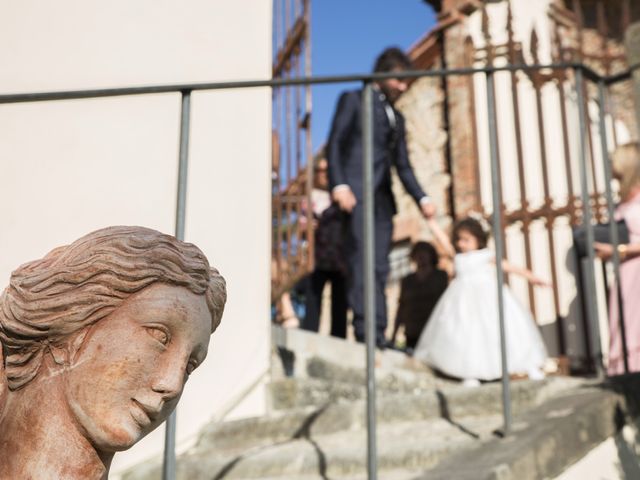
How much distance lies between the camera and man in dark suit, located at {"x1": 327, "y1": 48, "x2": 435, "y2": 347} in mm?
4922

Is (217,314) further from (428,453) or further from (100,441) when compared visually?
(428,453)

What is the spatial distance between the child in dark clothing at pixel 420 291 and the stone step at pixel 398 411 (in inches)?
101

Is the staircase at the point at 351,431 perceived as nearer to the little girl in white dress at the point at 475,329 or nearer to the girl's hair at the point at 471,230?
the little girl in white dress at the point at 475,329

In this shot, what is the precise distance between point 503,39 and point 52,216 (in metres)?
6.93

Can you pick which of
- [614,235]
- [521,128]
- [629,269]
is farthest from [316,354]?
[521,128]

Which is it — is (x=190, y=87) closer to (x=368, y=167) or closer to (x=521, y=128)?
(x=368, y=167)

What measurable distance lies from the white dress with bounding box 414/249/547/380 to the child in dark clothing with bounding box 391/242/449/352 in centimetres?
95

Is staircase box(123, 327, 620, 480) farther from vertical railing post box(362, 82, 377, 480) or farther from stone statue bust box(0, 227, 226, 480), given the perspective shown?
stone statue bust box(0, 227, 226, 480)

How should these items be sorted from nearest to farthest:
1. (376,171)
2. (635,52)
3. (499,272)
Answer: (499,272)
(635,52)
(376,171)

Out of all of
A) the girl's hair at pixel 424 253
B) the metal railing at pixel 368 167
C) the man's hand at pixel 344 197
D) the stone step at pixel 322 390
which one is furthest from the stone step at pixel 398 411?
the girl's hair at pixel 424 253

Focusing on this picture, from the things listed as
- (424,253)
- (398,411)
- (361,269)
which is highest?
(424,253)

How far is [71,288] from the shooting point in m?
1.30

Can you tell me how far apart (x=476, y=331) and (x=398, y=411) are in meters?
1.49

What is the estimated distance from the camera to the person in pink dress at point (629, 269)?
13.8ft
